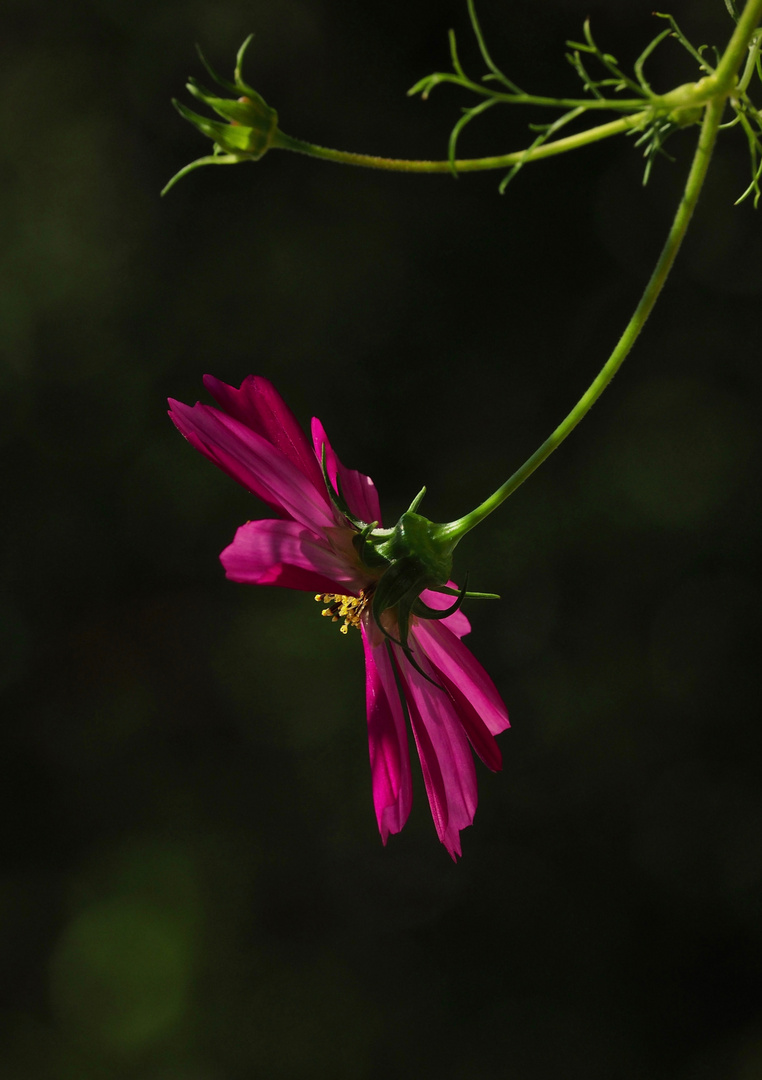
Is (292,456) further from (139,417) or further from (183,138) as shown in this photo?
(183,138)

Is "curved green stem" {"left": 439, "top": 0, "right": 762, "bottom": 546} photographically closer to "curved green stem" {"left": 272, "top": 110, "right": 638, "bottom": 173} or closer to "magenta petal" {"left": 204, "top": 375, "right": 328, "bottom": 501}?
"curved green stem" {"left": 272, "top": 110, "right": 638, "bottom": 173}

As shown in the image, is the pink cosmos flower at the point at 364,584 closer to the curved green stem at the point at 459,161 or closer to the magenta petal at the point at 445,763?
the magenta petal at the point at 445,763

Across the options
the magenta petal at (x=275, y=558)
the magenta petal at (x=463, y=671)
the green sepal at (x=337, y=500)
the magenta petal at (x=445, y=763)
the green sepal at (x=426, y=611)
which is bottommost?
the magenta petal at (x=445, y=763)

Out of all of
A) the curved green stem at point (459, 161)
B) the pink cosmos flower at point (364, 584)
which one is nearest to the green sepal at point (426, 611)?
the pink cosmos flower at point (364, 584)

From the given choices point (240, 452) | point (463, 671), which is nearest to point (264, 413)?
point (240, 452)

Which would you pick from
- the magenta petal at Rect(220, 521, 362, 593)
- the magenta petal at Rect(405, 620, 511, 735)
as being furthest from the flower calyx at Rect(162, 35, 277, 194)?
the magenta petal at Rect(405, 620, 511, 735)

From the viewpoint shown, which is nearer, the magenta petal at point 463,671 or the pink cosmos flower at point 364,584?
the pink cosmos flower at point 364,584
